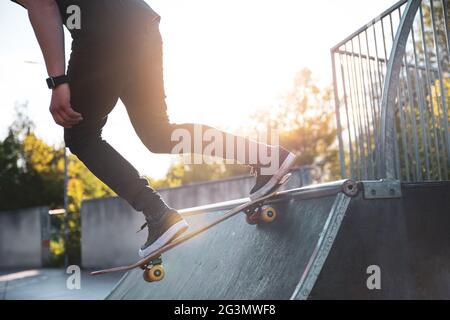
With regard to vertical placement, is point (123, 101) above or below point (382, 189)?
above

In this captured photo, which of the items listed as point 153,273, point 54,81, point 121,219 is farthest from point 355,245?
point 121,219

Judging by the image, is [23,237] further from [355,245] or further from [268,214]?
[355,245]

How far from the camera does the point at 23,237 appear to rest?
20.8 metres

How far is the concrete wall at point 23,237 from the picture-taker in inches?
792

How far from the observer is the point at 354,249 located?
6.23 feet

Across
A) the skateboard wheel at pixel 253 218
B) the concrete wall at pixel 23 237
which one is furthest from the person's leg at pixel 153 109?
the concrete wall at pixel 23 237

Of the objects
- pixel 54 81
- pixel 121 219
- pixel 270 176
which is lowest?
pixel 121 219

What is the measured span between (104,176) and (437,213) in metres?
1.57

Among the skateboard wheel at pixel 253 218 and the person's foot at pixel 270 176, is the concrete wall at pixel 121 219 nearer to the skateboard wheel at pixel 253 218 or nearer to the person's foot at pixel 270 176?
the skateboard wheel at pixel 253 218

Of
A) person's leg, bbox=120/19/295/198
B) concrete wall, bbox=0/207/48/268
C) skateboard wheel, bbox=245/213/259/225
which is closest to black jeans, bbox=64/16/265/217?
person's leg, bbox=120/19/295/198

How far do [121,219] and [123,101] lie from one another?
14.2m

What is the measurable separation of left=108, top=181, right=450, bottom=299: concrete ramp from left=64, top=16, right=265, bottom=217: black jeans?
0.56m

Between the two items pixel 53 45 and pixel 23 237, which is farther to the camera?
pixel 23 237

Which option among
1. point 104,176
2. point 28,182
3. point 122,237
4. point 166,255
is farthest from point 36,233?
point 104,176
